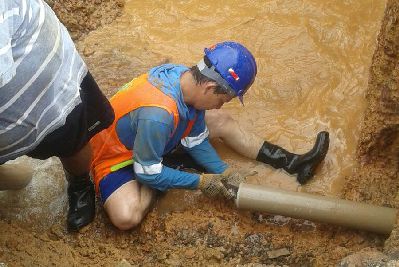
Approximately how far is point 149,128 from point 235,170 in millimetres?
1025

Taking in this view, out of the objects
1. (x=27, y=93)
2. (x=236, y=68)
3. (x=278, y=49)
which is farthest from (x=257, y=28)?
(x=27, y=93)

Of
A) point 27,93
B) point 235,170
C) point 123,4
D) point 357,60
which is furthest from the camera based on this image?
point 123,4

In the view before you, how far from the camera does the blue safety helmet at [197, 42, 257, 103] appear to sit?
10.2ft

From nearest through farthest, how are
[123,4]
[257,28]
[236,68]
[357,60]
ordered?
[236,68], [357,60], [257,28], [123,4]

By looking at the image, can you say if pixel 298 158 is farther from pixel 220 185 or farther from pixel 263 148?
pixel 220 185

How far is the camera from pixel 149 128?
3.12 metres

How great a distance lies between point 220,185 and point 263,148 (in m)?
0.67

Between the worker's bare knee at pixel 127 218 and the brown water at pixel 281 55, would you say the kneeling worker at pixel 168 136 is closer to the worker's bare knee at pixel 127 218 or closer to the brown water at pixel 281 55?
the worker's bare knee at pixel 127 218

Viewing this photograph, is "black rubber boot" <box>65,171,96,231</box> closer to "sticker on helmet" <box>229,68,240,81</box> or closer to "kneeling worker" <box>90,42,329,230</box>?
"kneeling worker" <box>90,42,329,230</box>

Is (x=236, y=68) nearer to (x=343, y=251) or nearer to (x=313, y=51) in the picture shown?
(x=343, y=251)

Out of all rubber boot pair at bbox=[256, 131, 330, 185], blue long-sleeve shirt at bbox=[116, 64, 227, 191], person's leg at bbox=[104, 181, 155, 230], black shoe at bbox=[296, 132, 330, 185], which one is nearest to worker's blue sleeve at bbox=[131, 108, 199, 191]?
blue long-sleeve shirt at bbox=[116, 64, 227, 191]

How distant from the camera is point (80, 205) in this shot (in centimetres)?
352

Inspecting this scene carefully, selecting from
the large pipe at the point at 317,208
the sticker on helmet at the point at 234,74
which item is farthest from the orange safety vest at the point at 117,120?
the large pipe at the point at 317,208

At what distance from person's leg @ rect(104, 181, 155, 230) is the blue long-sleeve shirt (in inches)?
5.6
